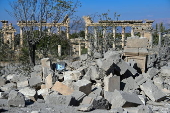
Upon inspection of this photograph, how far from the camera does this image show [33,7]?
982 centimetres

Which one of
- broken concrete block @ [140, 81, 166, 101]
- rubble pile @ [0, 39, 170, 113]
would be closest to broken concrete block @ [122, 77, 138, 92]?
rubble pile @ [0, 39, 170, 113]

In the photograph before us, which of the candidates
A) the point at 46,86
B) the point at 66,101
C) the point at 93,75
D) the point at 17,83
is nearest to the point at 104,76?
the point at 93,75

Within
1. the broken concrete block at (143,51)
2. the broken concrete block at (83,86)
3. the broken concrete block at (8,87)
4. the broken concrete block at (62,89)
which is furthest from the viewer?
the broken concrete block at (143,51)

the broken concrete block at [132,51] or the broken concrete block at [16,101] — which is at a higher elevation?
the broken concrete block at [132,51]

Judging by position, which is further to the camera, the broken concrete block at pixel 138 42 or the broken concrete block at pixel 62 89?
the broken concrete block at pixel 138 42

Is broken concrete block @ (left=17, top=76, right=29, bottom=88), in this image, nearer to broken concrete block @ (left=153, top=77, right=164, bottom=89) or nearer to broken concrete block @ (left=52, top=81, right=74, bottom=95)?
broken concrete block @ (left=52, top=81, right=74, bottom=95)

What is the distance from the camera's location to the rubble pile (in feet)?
16.4

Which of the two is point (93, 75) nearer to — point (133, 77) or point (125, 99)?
point (133, 77)

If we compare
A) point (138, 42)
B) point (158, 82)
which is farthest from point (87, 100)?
point (138, 42)

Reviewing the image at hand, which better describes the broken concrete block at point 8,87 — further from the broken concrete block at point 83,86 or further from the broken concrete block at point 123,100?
the broken concrete block at point 123,100

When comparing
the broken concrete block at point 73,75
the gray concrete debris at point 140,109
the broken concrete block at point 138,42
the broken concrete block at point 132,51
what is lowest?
the gray concrete debris at point 140,109

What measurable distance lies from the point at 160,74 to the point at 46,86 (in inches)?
157

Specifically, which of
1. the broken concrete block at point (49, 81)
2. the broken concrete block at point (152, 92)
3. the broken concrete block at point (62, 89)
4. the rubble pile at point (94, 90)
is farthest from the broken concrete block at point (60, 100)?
the broken concrete block at point (152, 92)

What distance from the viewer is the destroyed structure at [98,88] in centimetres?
490
